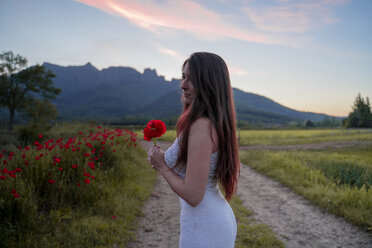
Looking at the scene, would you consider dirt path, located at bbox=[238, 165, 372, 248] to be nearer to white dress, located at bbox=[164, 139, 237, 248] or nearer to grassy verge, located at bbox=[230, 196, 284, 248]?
grassy verge, located at bbox=[230, 196, 284, 248]

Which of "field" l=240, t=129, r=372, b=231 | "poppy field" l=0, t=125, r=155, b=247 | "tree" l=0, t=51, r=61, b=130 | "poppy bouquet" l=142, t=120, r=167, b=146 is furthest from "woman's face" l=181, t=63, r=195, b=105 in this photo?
"tree" l=0, t=51, r=61, b=130

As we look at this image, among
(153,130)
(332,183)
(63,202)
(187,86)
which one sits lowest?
(332,183)

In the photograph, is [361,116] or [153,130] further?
[361,116]

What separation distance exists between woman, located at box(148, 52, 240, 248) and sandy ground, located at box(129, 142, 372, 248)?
9.56ft

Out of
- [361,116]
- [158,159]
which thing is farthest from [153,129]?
[361,116]

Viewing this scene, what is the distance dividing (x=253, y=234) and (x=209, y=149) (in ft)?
12.6

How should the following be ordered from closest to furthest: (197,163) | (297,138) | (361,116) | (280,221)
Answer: (197,163) → (280,221) → (297,138) → (361,116)

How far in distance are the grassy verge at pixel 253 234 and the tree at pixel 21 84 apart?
36.7 m

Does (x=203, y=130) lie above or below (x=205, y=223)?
above

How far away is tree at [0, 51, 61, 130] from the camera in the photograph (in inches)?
1329

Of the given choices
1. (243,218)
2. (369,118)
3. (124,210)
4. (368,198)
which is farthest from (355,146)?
(369,118)

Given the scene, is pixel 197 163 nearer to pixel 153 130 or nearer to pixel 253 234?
pixel 153 130

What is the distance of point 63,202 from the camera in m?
4.56

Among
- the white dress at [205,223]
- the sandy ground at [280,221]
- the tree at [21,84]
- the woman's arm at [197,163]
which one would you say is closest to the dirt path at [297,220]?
the sandy ground at [280,221]
